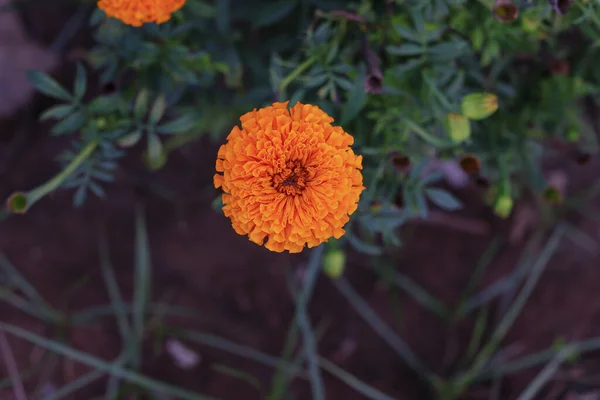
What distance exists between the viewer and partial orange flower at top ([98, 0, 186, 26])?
95 centimetres

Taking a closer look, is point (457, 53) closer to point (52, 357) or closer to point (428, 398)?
point (428, 398)

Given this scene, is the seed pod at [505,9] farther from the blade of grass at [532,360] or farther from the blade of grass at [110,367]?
the blade of grass at [110,367]

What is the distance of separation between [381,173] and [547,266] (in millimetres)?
862

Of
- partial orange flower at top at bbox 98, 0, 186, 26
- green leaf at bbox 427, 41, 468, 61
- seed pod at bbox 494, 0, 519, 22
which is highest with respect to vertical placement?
partial orange flower at top at bbox 98, 0, 186, 26

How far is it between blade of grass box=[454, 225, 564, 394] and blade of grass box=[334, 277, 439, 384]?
10cm

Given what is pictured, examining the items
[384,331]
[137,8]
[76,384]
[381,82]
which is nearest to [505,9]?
[381,82]

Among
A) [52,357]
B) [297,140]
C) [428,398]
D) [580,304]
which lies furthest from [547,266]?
[52,357]

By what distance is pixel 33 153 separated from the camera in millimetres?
1754

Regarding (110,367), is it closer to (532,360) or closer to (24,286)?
(24,286)

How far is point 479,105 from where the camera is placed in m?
0.99

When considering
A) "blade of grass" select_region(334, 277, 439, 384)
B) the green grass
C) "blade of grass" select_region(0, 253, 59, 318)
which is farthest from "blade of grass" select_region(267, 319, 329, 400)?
"blade of grass" select_region(0, 253, 59, 318)

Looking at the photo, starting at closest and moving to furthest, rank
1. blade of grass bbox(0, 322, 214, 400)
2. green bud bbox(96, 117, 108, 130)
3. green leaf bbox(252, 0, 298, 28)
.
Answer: green bud bbox(96, 117, 108, 130) < green leaf bbox(252, 0, 298, 28) < blade of grass bbox(0, 322, 214, 400)

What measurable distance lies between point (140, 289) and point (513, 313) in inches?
41.5

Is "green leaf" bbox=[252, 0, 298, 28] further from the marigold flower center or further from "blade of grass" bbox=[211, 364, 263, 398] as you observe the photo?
"blade of grass" bbox=[211, 364, 263, 398]
